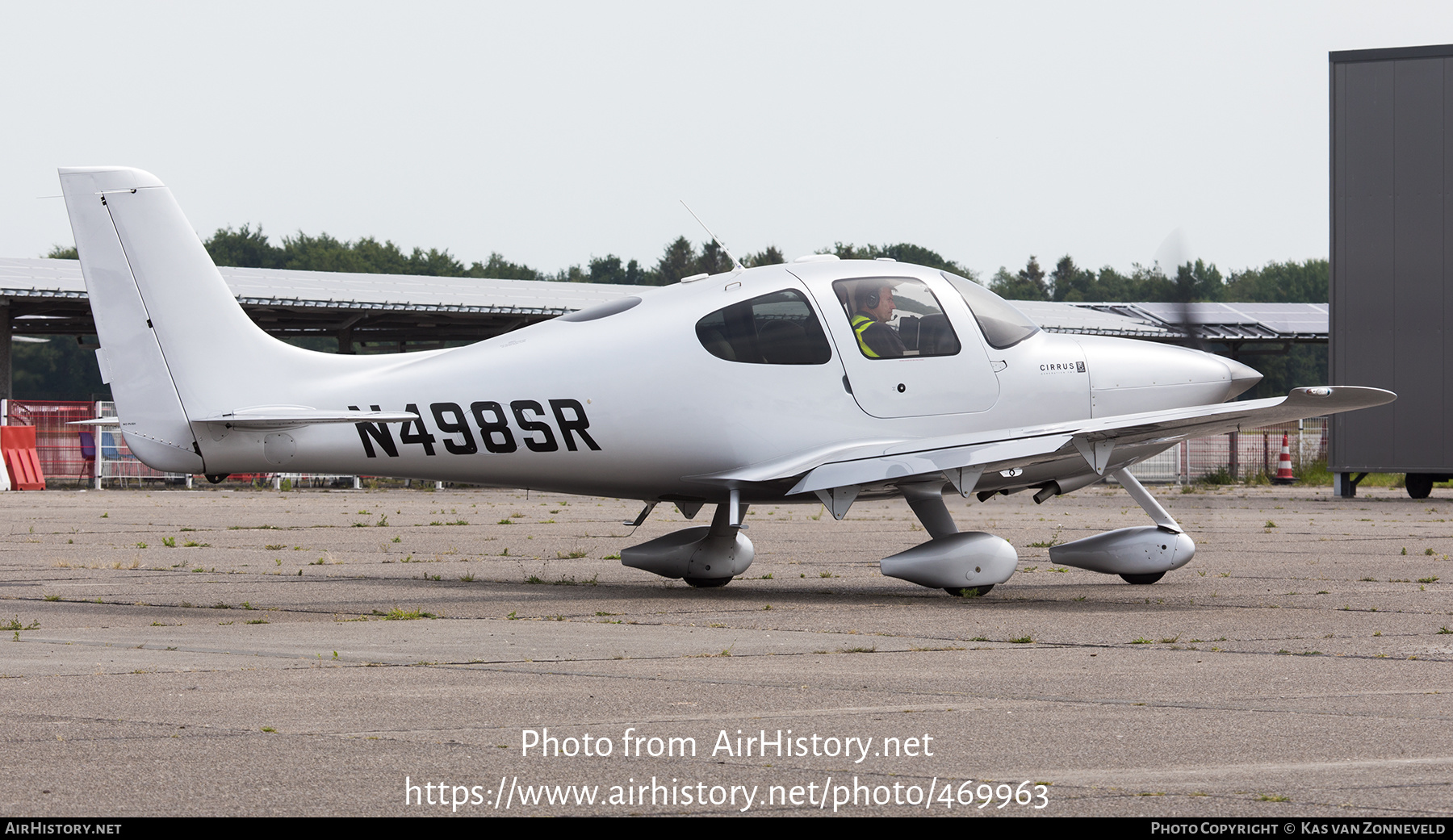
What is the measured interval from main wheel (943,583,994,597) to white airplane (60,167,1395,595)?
0.19 ft

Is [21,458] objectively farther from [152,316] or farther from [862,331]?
[862,331]

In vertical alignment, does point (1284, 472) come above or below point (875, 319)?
below

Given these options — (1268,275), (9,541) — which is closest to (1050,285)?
(1268,275)

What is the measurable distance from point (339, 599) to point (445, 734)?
5.86 m

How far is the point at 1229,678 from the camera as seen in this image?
7.30m

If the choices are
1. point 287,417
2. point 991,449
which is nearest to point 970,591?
point 991,449

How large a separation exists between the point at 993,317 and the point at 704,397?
2.45 metres

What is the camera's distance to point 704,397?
1157 centimetres

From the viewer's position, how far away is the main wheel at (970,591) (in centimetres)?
1130

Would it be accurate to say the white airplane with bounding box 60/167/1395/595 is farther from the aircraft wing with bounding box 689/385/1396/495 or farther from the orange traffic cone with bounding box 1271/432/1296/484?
the orange traffic cone with bounding box 1271/432/1296/484

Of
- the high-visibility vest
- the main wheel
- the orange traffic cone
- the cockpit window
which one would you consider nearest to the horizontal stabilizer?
the high-visibility vest

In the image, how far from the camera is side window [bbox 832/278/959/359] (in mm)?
11711
